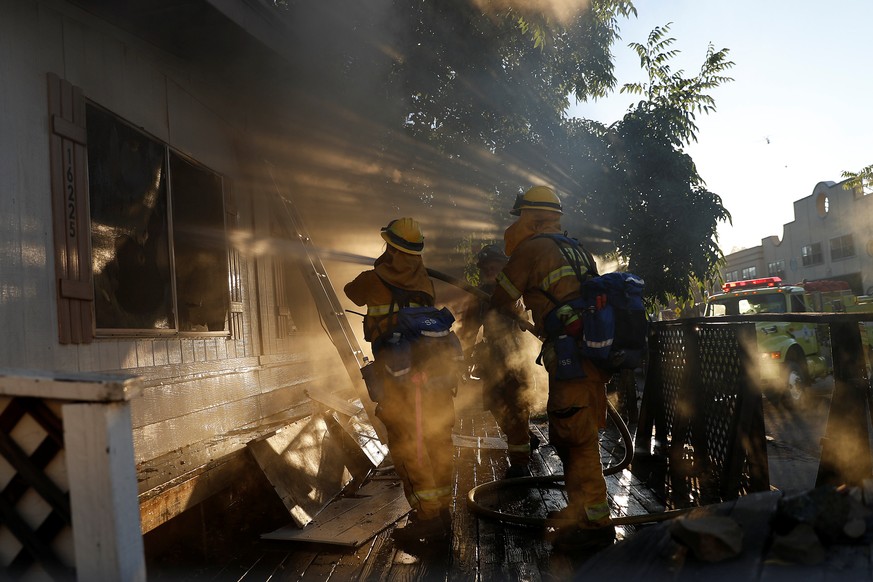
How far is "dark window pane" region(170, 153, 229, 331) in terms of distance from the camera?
16.7ft

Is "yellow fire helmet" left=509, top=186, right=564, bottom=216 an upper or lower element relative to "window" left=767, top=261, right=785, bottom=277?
lower

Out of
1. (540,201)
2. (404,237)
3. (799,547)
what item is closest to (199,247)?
(404,237)

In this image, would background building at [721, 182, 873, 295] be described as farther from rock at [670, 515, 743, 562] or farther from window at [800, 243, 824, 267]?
rock at [670, 515, 743, 562]

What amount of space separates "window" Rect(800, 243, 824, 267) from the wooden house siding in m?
38.3

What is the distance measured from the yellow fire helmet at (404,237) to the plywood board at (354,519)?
1741mm

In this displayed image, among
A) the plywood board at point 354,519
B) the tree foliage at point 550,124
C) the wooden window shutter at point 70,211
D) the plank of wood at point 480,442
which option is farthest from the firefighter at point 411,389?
the tree foliage at point 550,124

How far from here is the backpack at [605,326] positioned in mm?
3684

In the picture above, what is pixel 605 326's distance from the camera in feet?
12.1

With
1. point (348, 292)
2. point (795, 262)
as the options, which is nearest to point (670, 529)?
point (348, 292)

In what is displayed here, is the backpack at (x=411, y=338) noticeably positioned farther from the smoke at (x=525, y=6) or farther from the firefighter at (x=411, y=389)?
the smoke at (x=525, y=6)

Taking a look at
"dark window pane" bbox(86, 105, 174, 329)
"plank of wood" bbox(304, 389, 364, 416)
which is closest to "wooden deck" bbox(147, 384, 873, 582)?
"plank of wood" bbox(304, 389, 364, 416)

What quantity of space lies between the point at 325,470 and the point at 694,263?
7920mm

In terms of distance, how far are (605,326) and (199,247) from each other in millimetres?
3422

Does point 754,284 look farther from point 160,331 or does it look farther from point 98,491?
point 98,491
